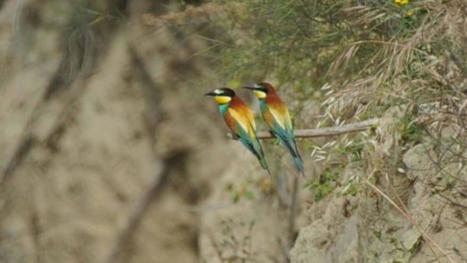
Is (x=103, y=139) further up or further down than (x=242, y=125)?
further down

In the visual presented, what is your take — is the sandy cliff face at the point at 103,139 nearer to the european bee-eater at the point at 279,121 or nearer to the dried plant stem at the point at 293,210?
the dried plant stem at the point at 293,210

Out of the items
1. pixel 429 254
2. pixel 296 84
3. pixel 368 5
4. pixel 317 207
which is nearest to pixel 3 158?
pixel 296 84

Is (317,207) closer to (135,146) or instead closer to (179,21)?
(179,21)

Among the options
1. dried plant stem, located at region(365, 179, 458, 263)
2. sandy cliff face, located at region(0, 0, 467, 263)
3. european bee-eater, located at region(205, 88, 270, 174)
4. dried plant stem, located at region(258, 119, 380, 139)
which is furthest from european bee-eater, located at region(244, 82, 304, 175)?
sandy cliff face, located at region(0, 0, 467, 263)

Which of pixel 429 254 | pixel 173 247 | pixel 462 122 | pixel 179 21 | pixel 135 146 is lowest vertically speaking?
pixel 173 247

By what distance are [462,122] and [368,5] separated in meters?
0.94

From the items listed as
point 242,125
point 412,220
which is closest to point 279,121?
point 242,125

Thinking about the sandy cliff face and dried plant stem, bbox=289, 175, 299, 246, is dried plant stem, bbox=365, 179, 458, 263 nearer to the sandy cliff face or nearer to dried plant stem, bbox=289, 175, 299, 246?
dried plant stem, bbox=289, 175, 299, 246

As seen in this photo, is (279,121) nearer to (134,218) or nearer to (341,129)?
(341,129)

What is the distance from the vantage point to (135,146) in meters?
8.47

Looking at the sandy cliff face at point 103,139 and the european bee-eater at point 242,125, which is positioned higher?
the european bee-eater at point 242,125

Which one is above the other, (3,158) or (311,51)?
(311,51)

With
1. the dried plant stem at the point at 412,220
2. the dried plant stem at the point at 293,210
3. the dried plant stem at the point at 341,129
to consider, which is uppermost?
the dried plant stem at the point at 341,129

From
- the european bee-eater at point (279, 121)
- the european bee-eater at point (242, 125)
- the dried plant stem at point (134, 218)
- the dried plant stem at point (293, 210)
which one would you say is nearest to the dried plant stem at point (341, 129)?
the european bee-eater at point (279, 121)
